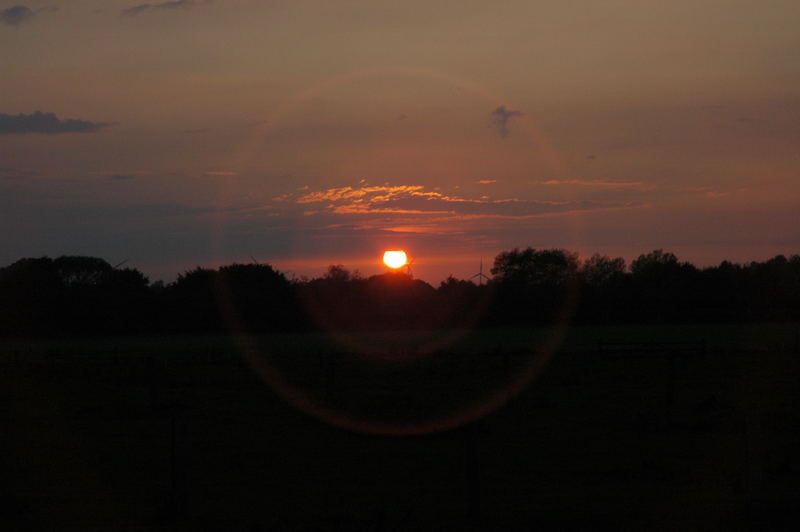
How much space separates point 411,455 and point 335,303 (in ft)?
233

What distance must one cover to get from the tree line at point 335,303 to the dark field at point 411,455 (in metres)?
44.9

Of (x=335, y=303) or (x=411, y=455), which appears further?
(x=335, y=303)

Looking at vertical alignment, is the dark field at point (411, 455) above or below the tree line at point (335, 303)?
below

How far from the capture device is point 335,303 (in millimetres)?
85562

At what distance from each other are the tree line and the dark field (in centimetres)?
4488

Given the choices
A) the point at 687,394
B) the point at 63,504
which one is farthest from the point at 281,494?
the point at 687,394

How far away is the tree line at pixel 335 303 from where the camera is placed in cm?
7569

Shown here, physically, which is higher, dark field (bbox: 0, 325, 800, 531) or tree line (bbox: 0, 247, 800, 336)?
tree line (bbox: 0, 247, 800, 336)

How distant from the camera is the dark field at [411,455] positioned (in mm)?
9961

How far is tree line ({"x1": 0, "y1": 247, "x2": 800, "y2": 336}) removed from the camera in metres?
75.7

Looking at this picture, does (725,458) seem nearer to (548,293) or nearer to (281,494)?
(281,494)

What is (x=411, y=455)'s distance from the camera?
1477 centimetres

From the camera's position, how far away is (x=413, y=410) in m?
20.4

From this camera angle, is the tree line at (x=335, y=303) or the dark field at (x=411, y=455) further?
the tree line at (x=335, y=303)
